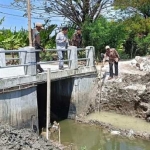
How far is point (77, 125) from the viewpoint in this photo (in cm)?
1324

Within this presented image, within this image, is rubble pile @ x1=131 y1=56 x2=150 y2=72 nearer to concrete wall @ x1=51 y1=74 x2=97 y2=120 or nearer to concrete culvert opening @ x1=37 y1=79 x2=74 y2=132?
concrete wall @ x1=51 y1=74 x2=97 y2=120

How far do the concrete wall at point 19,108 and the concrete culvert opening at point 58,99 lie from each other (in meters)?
2.60

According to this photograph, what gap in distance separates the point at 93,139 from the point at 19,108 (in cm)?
323

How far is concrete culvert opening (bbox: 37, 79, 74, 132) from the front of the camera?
45.7 ft

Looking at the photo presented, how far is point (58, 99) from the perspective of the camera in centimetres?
1441

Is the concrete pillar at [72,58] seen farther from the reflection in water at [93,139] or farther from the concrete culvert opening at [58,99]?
the reflection in water at [93,139]

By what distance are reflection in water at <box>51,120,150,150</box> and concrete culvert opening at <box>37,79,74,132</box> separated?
103 cm

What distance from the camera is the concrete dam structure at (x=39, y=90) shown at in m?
10.2

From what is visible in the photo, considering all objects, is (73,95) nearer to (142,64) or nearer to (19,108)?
(19,108)

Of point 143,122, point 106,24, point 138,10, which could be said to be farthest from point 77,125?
point 138,10

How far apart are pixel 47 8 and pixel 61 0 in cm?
113

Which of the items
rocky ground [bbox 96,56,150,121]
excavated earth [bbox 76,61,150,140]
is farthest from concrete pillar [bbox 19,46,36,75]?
rocky ground [bbox 96,56,150,121]

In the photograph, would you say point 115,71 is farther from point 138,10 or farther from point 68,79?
point 138,10

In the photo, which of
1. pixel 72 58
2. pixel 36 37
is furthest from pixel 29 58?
pixel 72 58
